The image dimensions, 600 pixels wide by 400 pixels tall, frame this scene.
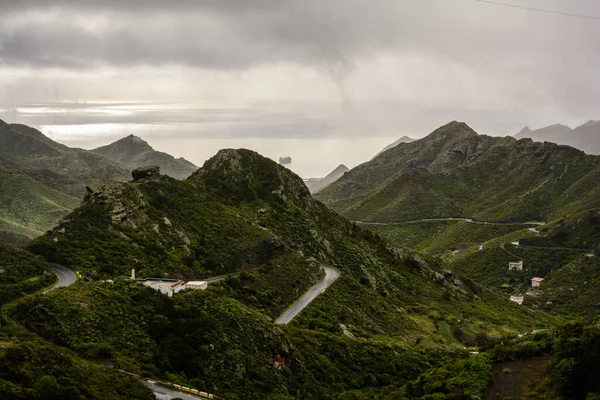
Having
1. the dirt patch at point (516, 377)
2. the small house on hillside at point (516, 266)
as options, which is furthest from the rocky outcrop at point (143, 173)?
the small house on hillside at point (516, 266)

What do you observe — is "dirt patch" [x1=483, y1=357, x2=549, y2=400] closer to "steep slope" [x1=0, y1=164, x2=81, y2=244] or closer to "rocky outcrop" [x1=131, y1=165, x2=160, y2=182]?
"rocky outcrop" [x1=131, y1=165, x2=160, y2=182]

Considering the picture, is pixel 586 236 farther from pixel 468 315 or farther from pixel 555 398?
pixel 555 398

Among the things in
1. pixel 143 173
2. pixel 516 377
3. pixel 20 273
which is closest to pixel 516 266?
pixel 143 173

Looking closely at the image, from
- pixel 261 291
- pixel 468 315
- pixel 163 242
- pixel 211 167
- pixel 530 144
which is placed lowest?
pixel 468 315

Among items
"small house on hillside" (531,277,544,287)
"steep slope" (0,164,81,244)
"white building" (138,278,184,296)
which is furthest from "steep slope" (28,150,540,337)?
"steep slope" (0,164,81,244)

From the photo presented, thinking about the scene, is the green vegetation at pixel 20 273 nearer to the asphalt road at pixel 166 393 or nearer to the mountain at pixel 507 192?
the asphalt road at pixel 166 393

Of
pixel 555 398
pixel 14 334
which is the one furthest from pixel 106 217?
pixel 555 398
